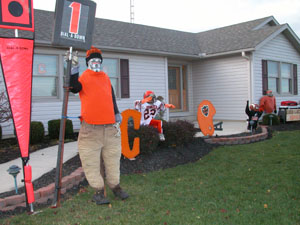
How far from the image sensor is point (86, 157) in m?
3.99

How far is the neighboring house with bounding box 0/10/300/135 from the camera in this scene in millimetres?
10102

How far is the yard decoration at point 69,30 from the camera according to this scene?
3.81 meters

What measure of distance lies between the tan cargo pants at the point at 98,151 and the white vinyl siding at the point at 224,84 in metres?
10.1

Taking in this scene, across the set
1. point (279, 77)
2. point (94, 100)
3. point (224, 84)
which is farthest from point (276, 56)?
point (94, 100)

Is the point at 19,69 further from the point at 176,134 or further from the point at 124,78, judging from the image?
the point at 124,78

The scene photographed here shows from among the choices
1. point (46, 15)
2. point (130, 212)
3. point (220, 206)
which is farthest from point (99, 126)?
point (46, 15)

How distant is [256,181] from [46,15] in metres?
9.72

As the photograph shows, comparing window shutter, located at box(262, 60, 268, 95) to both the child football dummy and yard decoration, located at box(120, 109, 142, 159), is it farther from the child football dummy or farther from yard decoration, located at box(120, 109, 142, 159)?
yard decoration, located at box(120, 109, 142, 159)

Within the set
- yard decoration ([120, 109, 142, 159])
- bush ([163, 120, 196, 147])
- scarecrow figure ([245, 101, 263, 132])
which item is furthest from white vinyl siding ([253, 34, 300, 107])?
yard decoration ([120, 109, 142, 159])

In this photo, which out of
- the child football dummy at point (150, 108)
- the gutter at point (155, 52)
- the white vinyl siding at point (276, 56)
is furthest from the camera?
the white vinyl siding at point (276, 56)

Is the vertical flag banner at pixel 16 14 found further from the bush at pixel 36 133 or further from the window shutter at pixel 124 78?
the window shutter at pixel 124 78

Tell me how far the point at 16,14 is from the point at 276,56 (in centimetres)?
1306

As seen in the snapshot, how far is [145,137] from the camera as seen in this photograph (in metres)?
6.46

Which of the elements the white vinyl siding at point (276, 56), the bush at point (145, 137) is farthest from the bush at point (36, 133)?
the white vinyl siding at point (276, 56)
